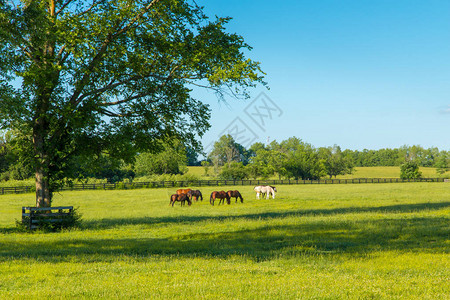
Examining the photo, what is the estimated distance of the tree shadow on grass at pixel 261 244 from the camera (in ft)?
38.3

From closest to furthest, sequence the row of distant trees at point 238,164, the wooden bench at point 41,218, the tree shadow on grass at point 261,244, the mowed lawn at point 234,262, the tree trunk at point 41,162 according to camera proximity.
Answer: the mowed lawn at point 234,262 → the tree shadow on grass at point 261,244 → the tree trunk at point 41,162 → the wooden bench at point 41,218 → the row of distant trees at point 238,164

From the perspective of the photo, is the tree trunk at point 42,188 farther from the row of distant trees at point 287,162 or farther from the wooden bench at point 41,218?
the row of distant trees at point 287,162

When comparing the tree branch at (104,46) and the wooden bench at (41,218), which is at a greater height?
the tree branch at (104,46)

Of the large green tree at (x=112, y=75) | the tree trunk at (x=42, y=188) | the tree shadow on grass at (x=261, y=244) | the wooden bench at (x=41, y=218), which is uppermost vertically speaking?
the large green tree at (x=112, y=75)

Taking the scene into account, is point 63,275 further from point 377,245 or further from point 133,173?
point 133,173

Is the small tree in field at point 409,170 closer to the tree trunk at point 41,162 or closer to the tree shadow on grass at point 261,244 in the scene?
the tree shadow on grass at point 261,244

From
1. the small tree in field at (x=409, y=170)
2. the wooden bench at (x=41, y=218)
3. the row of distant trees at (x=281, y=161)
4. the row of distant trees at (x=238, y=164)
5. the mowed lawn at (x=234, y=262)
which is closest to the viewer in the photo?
the mowed lawn at (x=234, y=262)

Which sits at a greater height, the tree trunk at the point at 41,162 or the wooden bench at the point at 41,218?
the tree trunk at the point at 41,162

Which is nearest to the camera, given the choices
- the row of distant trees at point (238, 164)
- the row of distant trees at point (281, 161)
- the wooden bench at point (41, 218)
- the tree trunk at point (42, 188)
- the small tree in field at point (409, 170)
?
the wooden bench at point (41, 218)

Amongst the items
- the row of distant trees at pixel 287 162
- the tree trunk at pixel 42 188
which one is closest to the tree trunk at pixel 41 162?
the tree trunk at pixel 42 188

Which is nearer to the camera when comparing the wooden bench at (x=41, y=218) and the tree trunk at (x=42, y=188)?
the wooden bench at (x=41, y=218)

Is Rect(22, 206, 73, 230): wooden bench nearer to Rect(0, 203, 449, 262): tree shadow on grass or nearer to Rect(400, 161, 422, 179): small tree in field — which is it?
Rect(0, 203, 449, 262): tree shadow on grass

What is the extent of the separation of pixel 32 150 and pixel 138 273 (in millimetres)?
12010

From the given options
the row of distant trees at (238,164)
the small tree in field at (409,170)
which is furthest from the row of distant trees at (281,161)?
the small tree in field at (409,170)
